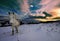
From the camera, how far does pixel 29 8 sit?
1.91 metres

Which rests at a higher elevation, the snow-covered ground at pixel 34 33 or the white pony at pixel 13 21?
the white pony at pixel 13 21

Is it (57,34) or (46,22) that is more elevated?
(46,22)

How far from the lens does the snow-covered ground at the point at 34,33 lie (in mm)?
1857

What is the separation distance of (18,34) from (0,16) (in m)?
0.35

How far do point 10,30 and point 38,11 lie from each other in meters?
0.46

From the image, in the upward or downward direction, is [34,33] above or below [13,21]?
below

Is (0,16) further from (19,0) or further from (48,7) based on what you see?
(48,7)

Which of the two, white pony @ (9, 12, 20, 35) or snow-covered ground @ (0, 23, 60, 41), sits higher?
white pony @ (9, 12, 20, 35)

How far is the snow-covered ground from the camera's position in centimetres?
186

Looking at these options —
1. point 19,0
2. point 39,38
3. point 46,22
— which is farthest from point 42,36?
point 19,0

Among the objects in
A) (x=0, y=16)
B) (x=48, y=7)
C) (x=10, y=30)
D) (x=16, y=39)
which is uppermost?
(x=48, y=7)

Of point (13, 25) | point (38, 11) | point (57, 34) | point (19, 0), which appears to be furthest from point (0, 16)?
point (57, 34)

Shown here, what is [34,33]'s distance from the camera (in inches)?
73.7

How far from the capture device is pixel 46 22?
1.89 metres
